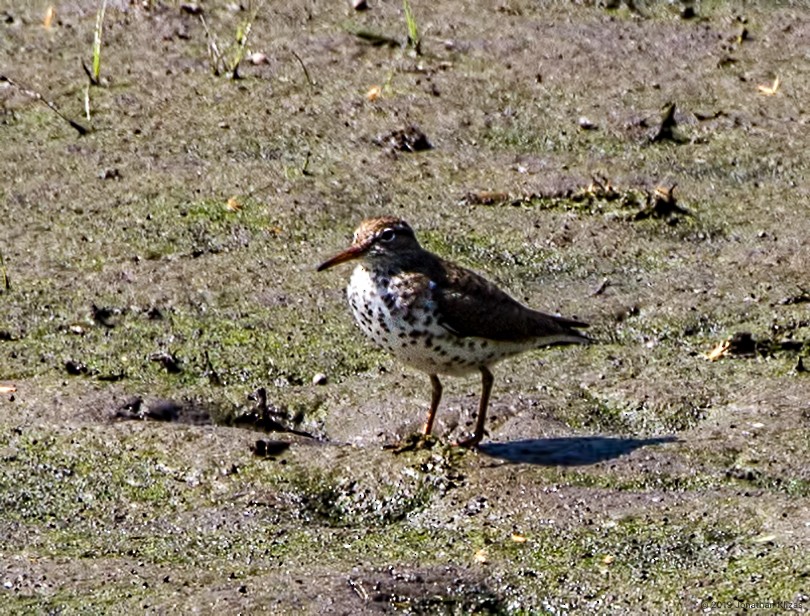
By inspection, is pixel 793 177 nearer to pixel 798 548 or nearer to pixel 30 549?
pixel 798 548

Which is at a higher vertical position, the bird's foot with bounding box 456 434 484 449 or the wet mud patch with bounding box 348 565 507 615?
the bird's foot with bounding box 456 434 484 449

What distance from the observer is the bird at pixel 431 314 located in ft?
25.0

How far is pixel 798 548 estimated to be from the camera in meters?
6.70

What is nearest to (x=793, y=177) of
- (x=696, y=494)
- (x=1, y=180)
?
(x=696, y=494)

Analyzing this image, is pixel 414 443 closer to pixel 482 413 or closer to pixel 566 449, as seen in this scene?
pixel 482 413

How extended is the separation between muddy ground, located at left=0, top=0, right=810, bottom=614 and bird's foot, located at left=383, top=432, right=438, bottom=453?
0.09m

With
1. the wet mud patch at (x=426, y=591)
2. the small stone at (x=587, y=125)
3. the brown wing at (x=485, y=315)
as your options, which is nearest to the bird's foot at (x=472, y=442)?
the brown wing at (x=485, y=315)

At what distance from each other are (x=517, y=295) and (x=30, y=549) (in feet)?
11.8

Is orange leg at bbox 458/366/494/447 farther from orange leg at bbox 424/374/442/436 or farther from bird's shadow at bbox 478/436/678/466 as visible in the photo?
orange leg at bbox 424/374/442/436

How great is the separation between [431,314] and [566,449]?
88cm

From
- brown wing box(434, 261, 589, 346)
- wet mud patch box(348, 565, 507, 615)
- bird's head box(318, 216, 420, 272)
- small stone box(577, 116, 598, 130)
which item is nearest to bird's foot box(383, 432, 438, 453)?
brown wing box(434, 261, 589, 346)

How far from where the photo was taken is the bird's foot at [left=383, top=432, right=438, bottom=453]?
7570 mm

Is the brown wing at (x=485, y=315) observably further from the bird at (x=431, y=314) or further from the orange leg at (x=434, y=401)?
the orange leg at (x=434, y=401)

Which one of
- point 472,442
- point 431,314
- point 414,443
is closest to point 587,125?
point 431,314
